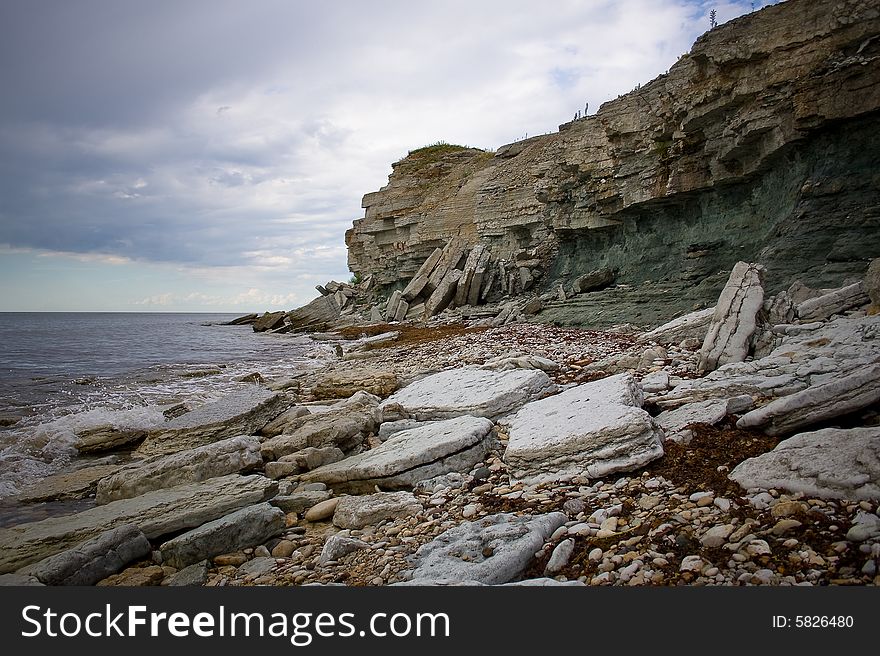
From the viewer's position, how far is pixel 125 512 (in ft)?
17.2

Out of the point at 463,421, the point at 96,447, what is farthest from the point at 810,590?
the point at 96,447

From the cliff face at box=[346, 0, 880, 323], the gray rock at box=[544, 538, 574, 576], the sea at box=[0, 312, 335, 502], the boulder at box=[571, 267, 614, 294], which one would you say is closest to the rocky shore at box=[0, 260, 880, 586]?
the gray rock at box=[544, 538, 574, 576]

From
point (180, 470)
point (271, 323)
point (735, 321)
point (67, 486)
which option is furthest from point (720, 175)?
point (271, 323)

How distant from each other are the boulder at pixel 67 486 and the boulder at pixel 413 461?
3.35 m

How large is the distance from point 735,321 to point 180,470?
7.58 m

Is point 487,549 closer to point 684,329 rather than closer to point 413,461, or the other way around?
point 413,461

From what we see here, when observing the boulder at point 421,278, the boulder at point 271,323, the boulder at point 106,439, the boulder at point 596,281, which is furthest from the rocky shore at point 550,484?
the boulder at point 271,323

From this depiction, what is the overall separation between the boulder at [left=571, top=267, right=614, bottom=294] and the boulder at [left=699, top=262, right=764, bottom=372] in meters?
13.0

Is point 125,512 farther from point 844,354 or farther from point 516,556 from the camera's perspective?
point 844,354

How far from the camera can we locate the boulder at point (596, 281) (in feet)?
68.4

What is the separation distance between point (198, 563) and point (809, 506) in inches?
183

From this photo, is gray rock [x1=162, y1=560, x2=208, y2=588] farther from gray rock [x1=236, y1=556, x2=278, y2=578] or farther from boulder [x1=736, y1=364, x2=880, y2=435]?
boulder [x1=736, y1=364, x2=880, y2=435]

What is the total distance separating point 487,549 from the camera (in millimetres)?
3609

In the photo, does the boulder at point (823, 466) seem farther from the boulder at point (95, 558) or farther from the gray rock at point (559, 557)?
the boulder at point (95, 558)
